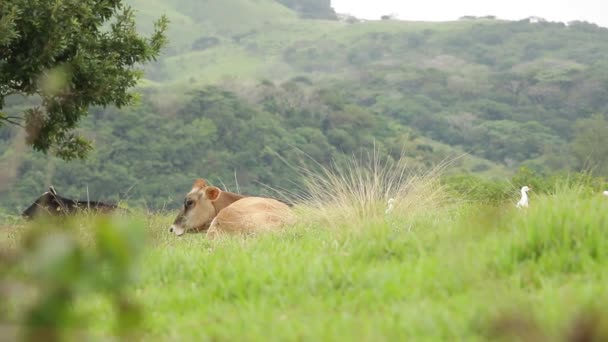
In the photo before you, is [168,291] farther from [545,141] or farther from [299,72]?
[299,72]

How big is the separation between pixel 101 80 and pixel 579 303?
1172 centimetres

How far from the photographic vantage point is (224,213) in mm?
9906

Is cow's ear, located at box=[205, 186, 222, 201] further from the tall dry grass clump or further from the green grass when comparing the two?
the green grass

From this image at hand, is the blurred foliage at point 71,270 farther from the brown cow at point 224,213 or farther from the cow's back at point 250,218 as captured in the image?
the cow's back at point 250,218

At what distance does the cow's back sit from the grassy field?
3.08m

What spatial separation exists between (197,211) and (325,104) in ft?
243

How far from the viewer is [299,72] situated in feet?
502

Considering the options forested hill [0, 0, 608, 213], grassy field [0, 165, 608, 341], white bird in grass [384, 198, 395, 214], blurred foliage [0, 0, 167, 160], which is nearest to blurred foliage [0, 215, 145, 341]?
forested hill [0, 0, 608, 213]

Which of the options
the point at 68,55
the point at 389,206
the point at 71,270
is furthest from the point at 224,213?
the point at 71,270

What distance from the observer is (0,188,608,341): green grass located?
3.41 meters

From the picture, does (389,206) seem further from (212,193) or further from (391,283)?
(391,283)

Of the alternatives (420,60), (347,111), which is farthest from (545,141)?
(420,60)

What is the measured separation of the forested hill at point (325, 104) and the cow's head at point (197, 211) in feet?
2.45

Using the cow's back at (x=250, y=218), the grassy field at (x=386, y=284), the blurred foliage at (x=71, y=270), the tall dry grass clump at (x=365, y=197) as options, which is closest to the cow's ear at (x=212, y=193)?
the cow's back at (x=250, y=218)
